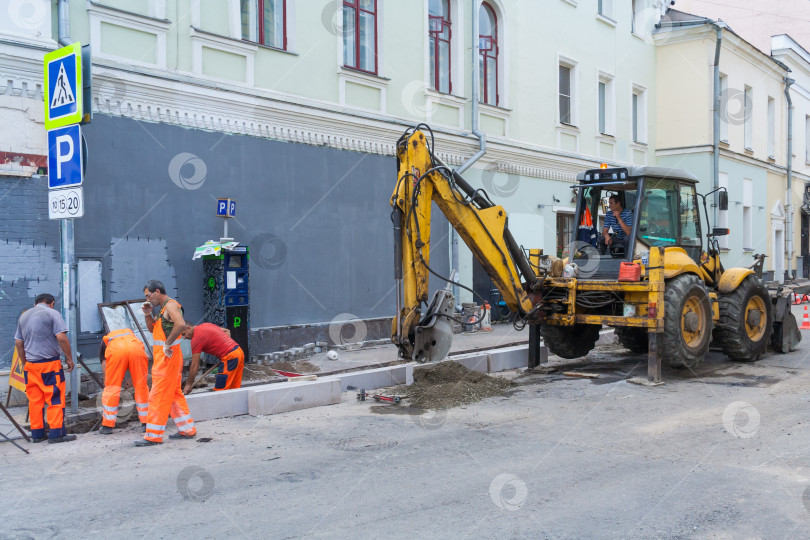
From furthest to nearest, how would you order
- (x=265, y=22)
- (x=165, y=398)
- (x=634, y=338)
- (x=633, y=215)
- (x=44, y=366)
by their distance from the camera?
1. (x=265, y=22)
2. (x=634, y=338)
3. (x=633, y=215)
4. (x=44, y=366)
5. (x=165, y=398)

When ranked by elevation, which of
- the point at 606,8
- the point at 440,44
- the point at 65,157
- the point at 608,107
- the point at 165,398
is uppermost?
the point at 606,8

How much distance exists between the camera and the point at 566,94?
18.6 metres

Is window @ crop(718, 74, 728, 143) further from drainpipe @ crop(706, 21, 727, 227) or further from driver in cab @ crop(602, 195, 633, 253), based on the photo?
driver in cab @ crop(602, 195, 633, 253)

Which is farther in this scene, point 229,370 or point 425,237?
point 229,370

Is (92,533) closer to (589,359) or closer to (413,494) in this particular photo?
(413,494)

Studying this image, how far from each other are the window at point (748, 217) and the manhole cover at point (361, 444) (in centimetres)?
2226

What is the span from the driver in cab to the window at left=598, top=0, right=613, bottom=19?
11.9 metres

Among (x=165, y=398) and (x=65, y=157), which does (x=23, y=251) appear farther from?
(x=165, y=398)

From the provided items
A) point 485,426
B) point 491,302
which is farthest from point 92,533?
point 491,302

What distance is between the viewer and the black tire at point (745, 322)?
10.2 meters

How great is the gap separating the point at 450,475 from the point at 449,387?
307 centimetres

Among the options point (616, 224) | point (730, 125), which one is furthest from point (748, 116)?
point (616, 224)

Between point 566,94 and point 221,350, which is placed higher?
point 566,94

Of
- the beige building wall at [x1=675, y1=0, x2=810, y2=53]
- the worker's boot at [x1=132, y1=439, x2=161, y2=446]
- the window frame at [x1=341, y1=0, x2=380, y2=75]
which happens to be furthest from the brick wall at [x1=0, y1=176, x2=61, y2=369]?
the beige building wall at [x1=675, y1=0, x2=810, y2=53]
